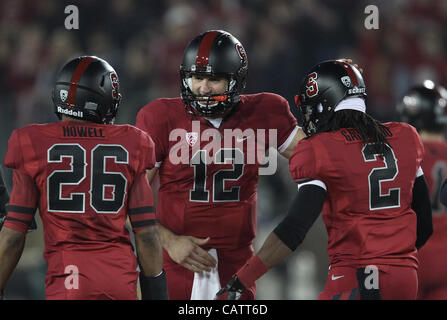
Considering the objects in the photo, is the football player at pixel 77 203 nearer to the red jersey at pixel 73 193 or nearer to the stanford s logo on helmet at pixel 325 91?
the red jersey at pixel 73 193

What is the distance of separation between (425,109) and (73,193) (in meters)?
2.43

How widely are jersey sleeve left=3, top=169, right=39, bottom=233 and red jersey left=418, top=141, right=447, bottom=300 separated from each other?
230cm

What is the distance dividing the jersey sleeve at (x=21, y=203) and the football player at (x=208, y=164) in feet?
2.99

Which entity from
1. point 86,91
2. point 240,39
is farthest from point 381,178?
point 240,39

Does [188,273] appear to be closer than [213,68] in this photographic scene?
No

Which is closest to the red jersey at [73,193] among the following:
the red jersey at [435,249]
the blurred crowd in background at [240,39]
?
the red jersey at [435,249]

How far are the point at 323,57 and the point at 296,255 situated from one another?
2.59 meters

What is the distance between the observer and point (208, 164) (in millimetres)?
4301

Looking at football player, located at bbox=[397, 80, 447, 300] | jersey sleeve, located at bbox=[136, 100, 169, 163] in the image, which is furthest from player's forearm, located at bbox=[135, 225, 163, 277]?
football player, located at bbox=[397, 80, 447, 300]

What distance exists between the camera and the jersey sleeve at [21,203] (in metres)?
3.49

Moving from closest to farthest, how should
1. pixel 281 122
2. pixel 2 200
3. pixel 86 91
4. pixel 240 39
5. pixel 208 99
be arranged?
pixel 86 91
pixel 2 200
pixel 208 99
pixel 281 122
pixel 240 39

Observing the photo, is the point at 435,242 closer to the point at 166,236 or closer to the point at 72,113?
the point at 166,236

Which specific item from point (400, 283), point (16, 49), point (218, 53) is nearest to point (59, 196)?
point (218, 53)
